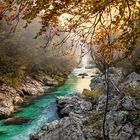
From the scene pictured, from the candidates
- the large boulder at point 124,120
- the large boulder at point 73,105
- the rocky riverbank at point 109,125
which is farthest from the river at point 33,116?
the large boulder at point 124,120

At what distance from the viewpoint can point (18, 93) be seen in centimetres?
3416

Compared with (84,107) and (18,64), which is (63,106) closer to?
(84,107)

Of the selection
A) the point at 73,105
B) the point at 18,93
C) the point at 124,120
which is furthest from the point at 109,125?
the point at 18,93

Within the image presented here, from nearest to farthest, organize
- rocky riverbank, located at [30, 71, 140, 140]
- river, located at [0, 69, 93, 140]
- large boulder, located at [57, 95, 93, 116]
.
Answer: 1. rocky riverbank, located at [30, 71, 140, 140]
2. river, located at [0, 69, 93, 140]
3. large boulder, located at [57, 95, 93, 116]

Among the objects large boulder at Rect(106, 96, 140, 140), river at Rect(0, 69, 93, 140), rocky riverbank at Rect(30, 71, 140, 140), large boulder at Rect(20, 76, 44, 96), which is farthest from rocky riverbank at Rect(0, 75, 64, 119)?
large boulder at Rect(106, 96, 140, 140)

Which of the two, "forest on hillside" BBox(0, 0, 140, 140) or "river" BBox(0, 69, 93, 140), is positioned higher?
"forest on hillside" BBox(0, 0, 140, 140)

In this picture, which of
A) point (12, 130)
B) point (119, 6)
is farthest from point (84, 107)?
point (119, 6)

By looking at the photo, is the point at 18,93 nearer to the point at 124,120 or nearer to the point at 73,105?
the point at 73,105

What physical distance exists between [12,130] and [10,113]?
525cm

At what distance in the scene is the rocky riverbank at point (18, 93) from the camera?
27648mm

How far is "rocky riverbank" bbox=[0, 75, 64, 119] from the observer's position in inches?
1089

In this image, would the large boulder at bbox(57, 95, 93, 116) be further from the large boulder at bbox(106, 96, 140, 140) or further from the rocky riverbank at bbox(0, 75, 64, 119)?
the large boulder at bbox(106, 96, 140, 140)

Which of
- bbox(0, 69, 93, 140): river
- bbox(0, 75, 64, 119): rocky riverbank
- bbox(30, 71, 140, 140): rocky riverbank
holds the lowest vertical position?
bbox(0, 69, 93, 140): river

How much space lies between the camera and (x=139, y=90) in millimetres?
19578
